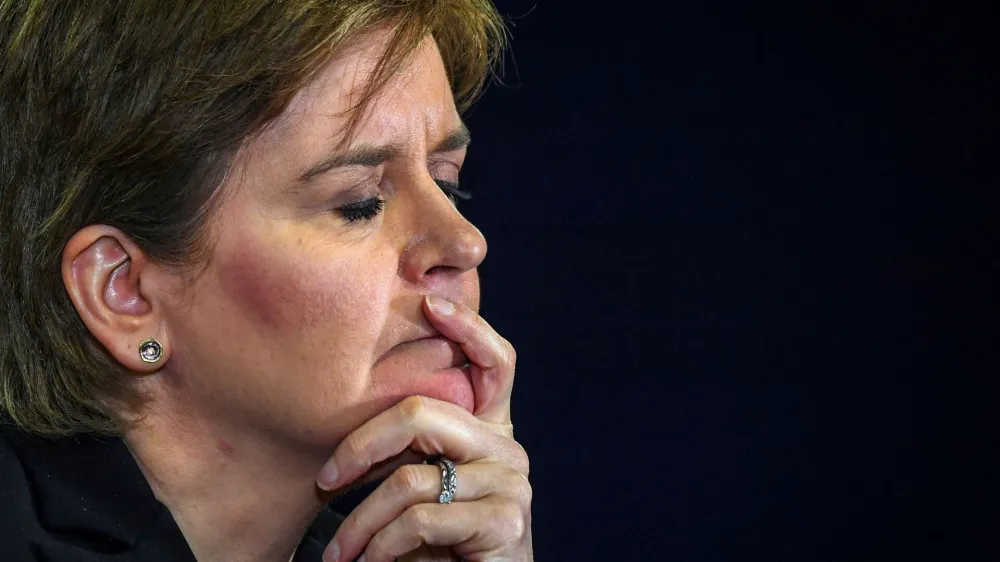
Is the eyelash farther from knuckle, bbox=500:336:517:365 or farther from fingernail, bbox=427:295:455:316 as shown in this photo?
knuckle, bbox=500:336:517:365

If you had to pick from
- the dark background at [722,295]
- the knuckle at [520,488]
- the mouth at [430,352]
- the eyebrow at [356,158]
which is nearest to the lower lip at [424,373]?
the mouth at [430,352]

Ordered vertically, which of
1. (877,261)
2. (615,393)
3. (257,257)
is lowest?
(615,393)

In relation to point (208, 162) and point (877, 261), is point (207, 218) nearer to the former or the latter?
point (208, 162)

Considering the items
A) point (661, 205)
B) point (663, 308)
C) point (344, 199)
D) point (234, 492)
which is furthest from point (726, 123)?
point (234, 492)

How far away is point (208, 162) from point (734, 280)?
39.7 inches

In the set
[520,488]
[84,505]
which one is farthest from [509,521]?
[84,505]

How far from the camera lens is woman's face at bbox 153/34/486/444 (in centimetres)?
129

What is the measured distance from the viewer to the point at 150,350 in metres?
1.34

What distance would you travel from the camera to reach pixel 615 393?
200 cm

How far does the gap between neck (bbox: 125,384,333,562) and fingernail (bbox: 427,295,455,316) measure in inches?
8.3

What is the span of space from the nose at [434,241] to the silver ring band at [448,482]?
0.70ft

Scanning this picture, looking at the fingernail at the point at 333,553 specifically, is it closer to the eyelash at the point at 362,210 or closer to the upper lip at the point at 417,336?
the upper lip at the point at 417,336

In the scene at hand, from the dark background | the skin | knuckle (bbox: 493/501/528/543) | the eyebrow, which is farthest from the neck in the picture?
the dark background

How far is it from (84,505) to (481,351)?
49cm
